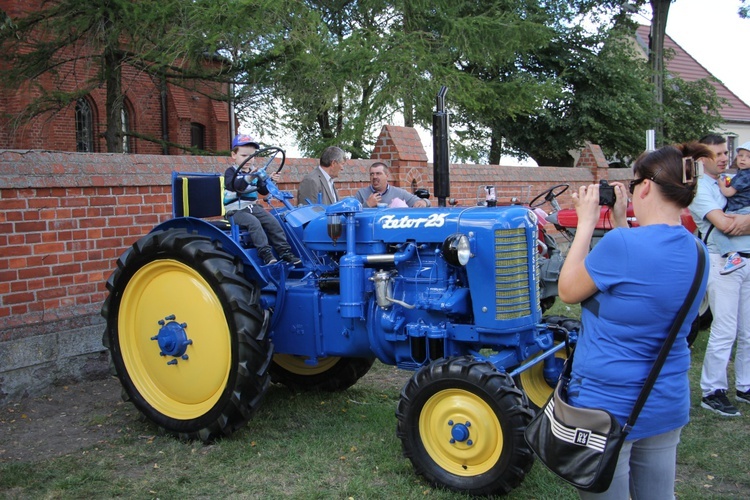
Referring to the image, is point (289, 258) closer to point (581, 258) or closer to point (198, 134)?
point (581, 258)

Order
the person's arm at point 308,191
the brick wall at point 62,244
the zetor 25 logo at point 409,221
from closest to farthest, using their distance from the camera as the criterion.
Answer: the zetor 25 logo at point 409,221 → the brick wall at point 62,244 → the person's arm at point 308,191

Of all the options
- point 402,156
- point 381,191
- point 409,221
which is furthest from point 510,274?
point 402,156

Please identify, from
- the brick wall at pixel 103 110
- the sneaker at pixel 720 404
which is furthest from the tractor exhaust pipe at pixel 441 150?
the brick wall at pixel 103 110

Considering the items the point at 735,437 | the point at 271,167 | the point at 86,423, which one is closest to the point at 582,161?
the point at 271,167

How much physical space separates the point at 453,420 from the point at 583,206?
1.71 meters

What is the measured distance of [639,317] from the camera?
2277 millimetres

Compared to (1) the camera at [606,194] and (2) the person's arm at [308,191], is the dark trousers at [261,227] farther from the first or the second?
(1) the camera at [606,194]

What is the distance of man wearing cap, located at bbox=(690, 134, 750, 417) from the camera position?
5.20 meters

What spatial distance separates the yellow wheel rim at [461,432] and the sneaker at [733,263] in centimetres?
246

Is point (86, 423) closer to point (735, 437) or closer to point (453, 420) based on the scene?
point (453, 420)

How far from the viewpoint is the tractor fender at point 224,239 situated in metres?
4.66

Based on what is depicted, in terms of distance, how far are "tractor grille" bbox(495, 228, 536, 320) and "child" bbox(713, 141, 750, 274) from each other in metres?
1.87

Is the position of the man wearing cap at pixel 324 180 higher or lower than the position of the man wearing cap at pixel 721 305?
higher

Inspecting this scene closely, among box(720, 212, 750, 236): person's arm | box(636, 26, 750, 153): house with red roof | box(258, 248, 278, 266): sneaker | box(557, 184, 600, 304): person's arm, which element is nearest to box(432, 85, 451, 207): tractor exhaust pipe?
box(258, 248, 278, 266): sneaker
